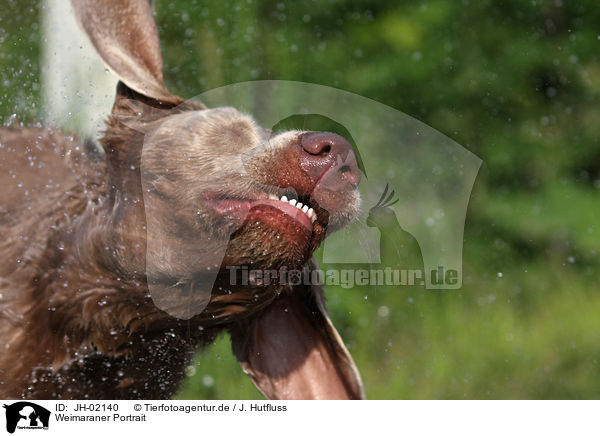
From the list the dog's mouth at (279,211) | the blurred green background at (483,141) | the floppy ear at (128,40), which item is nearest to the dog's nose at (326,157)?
the dog's mouth at (279,211)

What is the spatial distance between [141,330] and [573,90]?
465 centimetres

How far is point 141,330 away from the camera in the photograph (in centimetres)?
292

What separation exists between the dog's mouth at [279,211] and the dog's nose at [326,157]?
4.1 inches

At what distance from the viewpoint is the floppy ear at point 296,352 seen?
3117 mm

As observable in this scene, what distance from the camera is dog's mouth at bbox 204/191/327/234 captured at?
2.50m

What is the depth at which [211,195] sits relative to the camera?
2703mm

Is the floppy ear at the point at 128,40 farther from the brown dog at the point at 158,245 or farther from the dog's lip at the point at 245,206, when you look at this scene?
the dog's lip at the point at 245,206

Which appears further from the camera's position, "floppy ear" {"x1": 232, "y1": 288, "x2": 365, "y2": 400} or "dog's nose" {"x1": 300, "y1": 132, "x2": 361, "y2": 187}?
"floppy ear" {"x1": 232, "y1": 288, "x2": 365, "y2": 400}

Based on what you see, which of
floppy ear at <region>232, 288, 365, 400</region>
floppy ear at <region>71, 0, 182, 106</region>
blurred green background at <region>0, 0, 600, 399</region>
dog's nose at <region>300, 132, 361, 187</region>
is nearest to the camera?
dog's nose at <region>300, 132, 361, 187</region>

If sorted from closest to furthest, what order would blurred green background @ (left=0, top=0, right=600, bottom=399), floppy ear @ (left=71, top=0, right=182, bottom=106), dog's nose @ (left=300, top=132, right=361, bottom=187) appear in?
1. dog's nose @ (left=300, top=132, right=361, bottom=187)
2. floppy ear @ (left=71, top=0, right=182, bottom=106)
3. blurred green background @ (left=0, top=0, right=600, bottom=399)

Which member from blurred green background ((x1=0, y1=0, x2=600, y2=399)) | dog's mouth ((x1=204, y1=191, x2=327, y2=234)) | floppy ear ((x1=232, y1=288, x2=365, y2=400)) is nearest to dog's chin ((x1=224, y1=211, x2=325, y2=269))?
dog's mouth ((x1=204, y1=191, x2=327, y2=234))
